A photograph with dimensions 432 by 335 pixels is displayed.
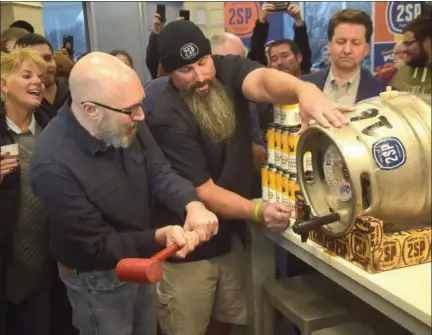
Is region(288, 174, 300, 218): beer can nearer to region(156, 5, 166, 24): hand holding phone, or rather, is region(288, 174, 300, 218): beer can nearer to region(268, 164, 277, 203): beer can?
region(268, 164, 277, 203): beer can

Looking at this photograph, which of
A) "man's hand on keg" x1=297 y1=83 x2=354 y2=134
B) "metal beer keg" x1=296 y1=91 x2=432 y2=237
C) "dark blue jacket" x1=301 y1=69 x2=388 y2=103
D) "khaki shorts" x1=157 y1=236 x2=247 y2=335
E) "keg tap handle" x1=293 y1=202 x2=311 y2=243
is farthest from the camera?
"dark blue jacket" x1=301 y1=69 x2=388 y2=103

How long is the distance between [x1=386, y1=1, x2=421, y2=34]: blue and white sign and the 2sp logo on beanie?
605mm

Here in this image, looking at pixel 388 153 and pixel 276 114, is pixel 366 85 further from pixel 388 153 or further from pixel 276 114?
pixel 388 153

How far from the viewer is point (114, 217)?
1.34 m

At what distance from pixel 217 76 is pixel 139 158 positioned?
0.39m

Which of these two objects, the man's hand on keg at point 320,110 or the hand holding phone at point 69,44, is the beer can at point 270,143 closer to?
the man's hand on keg at point 320,110

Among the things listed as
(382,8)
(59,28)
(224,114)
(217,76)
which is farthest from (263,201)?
(59,28)

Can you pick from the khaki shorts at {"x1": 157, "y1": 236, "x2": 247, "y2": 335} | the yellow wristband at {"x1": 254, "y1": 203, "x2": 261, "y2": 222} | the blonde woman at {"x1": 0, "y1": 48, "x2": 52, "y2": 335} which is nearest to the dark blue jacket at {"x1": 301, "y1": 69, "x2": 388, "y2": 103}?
the yellow wristband at {"x1": 254, "y1": 203, "x2": 261, "y2": 222}

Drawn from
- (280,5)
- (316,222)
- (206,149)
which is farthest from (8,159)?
(280,5)

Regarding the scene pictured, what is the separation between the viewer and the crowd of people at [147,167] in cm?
128

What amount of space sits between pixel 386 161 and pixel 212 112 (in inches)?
27.9

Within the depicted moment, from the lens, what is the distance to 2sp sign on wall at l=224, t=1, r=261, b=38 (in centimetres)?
312

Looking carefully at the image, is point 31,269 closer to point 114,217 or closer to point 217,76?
point 114,217

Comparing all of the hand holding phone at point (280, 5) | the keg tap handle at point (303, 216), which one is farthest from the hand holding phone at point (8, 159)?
the hand holding phone at point (280, 5)
